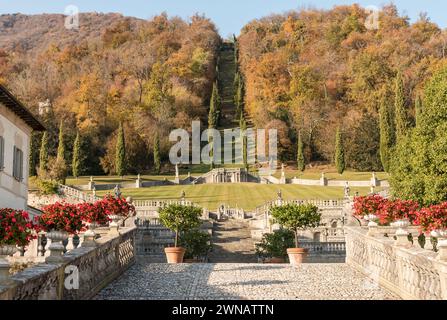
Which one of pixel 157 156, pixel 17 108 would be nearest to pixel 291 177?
pixel 157 156

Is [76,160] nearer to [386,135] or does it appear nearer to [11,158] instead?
[386,135]

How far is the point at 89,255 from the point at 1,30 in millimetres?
120554

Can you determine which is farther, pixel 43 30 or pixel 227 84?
pixel 227 84

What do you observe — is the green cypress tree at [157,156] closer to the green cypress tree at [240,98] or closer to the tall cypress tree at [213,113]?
the tall cypress tree at [213,113]

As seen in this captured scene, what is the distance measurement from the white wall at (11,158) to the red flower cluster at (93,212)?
9451 millimetres

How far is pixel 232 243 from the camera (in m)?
28.3

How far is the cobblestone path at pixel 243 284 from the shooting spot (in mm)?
9281

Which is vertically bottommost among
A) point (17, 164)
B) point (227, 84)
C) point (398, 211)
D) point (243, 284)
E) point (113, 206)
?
point (243, 284)

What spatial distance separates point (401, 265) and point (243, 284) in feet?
11.2

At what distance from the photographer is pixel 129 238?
14812mm

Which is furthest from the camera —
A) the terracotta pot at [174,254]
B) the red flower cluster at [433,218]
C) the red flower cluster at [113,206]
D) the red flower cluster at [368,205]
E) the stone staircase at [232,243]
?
the stone staircase at [232,243]

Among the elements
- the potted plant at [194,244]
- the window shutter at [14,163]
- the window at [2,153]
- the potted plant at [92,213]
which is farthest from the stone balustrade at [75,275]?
the window shutter at [14,163]

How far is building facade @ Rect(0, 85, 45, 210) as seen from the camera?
21.0 m
